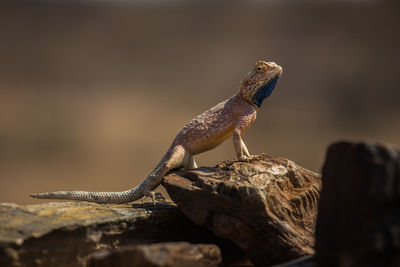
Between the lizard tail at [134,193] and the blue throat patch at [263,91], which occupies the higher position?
the blue throat patch at [263,91]

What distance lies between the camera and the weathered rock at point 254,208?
334 centimetres

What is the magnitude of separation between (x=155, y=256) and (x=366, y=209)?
1.42m

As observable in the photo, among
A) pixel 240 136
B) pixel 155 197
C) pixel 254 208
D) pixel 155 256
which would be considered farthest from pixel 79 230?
pixel 240 136

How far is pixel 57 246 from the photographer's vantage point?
3.28 metres

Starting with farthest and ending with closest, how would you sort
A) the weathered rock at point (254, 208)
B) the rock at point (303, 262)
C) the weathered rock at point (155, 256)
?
the weathered rock at point (254, 208), the rock at point (303, 262), the weathered rock at point (155, 256)

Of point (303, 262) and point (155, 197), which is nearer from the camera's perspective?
point (303, 262)

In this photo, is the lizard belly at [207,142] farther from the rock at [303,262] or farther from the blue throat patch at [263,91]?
the rock at [303,262]

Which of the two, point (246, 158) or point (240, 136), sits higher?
point (240, 136)

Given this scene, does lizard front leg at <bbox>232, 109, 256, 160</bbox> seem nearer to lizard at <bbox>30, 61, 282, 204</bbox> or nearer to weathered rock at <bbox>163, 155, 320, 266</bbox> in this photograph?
lizard at <bbox>30, 61, 282, 204</bbox>

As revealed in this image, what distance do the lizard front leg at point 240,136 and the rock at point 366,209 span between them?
1.73m

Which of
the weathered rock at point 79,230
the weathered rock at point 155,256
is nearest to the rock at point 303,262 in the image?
the weathered rock at point 155,256

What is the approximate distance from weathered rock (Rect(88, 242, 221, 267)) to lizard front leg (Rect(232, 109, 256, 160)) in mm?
1447

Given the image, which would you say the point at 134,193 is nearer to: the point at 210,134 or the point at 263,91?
the point at 210,134

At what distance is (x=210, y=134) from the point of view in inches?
174
